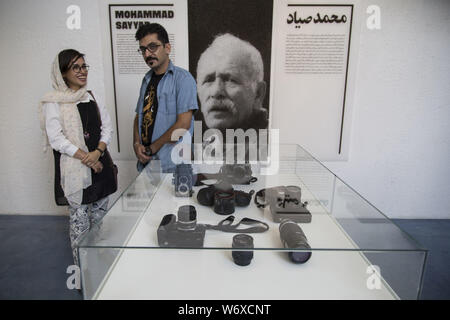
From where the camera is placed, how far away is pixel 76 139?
1588 millimetres

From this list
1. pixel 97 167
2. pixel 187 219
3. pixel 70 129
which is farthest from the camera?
pixel 97 167

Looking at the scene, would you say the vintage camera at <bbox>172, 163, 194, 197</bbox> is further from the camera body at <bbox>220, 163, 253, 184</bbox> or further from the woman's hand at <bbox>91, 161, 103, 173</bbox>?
the woman's hand at <bbox>91, 161, 103, 173</bbox>

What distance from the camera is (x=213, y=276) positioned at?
83cm

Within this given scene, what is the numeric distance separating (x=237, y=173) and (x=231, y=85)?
1.05 meters

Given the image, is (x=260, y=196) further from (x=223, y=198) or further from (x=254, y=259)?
(x=254, y=259)

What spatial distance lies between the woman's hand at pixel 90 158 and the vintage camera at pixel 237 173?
71cm

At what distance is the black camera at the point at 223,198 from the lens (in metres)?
1.17

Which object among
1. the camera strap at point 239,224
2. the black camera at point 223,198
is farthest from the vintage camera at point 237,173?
the camera strap at point 239,224

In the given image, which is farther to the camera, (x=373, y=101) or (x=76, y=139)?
(x=373, y=101)

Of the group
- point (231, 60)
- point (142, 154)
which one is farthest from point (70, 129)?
point (231, 60)

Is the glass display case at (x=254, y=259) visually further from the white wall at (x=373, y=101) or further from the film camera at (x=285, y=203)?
the white wall at (x=373, y=101)

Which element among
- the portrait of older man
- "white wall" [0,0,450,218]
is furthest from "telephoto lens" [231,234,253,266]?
"white wall" [0,0,450,218]

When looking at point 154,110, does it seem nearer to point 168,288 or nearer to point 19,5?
point 168,288
